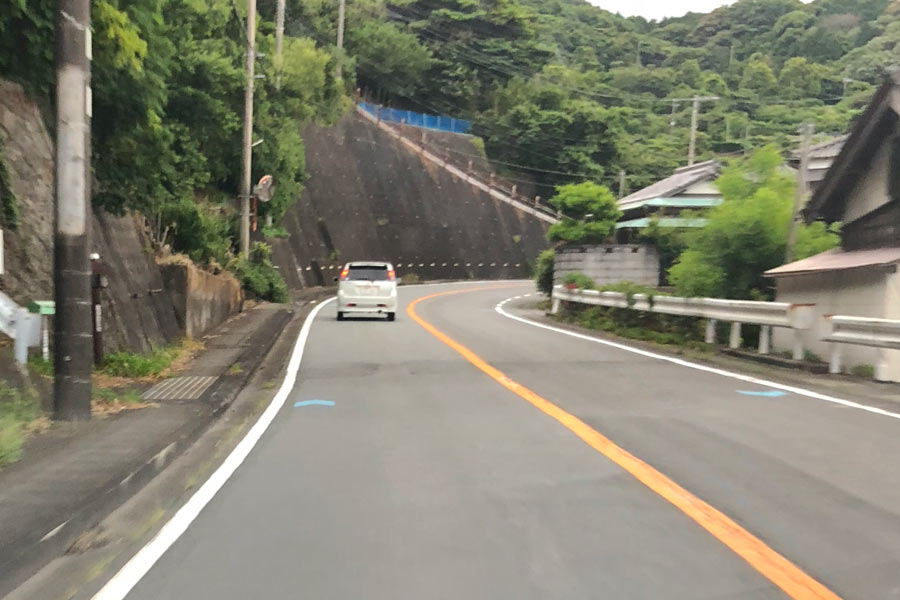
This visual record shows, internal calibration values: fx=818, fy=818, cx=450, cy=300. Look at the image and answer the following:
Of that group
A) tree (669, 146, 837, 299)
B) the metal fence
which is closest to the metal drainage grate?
tree (669, 146, 837, 299)

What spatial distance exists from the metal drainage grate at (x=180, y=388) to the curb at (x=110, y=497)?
165 millimetres

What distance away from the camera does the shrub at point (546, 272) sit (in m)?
38.1

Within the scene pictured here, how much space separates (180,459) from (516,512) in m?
3.38

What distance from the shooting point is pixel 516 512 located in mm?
5660

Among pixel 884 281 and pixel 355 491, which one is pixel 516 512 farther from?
pixel 884 281

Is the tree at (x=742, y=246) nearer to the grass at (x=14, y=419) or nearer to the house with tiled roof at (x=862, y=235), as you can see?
the house with tiled roof at (x=862, y=235)

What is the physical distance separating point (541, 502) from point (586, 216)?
35.3 metres

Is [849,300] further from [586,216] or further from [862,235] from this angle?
[586,216]

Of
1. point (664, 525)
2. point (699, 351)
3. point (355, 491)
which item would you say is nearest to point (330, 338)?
point (699, 351)

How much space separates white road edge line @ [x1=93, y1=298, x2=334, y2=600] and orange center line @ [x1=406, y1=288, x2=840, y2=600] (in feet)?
10.5

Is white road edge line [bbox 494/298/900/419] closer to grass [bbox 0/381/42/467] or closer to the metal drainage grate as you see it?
the metal drainage grate

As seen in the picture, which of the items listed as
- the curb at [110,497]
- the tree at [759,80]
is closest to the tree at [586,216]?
the curb at [110,497]

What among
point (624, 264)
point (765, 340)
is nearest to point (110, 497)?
point (765, 340)

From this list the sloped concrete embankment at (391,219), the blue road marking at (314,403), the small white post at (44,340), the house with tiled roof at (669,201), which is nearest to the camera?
the blue road marking at (314,403)
